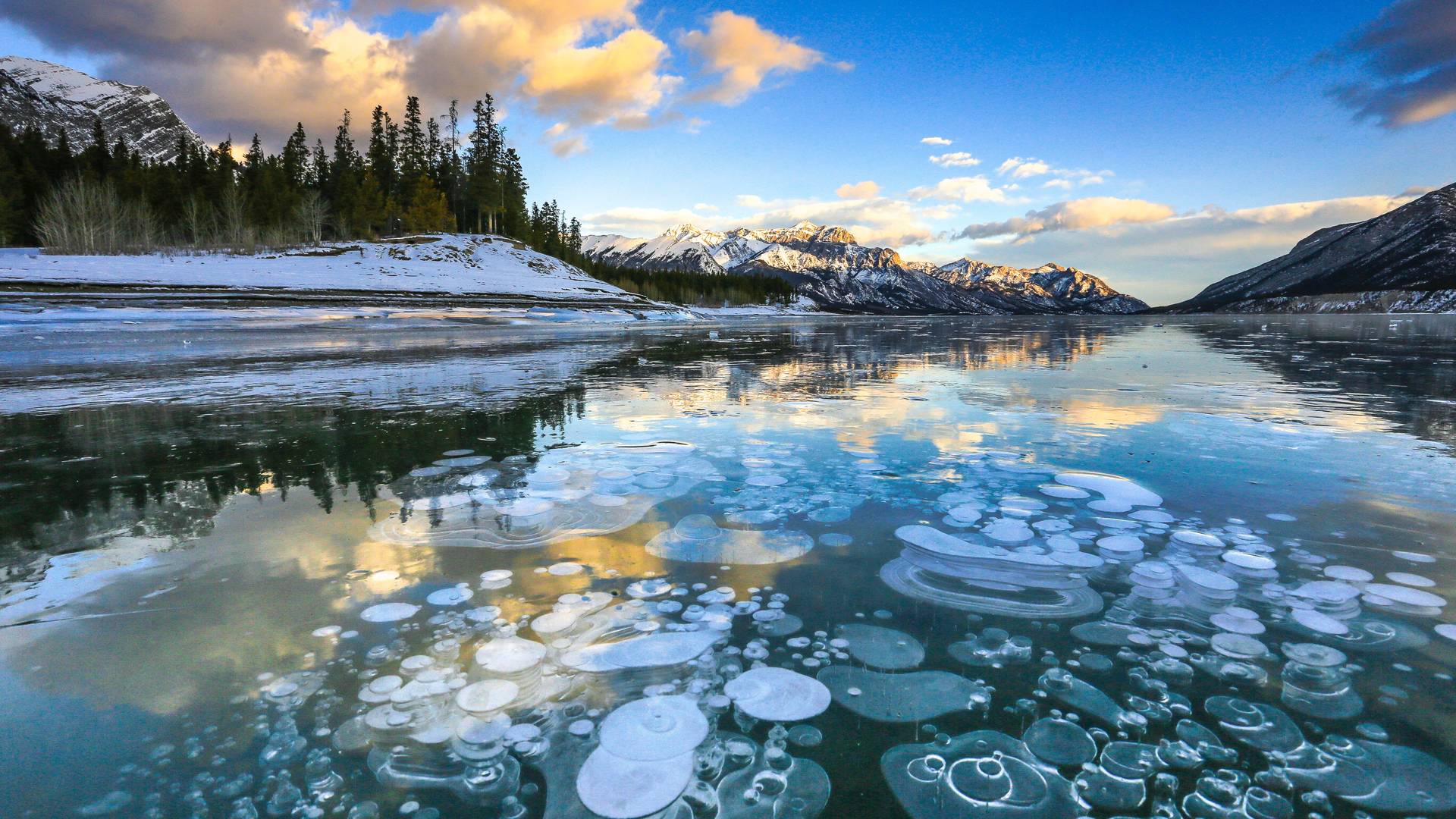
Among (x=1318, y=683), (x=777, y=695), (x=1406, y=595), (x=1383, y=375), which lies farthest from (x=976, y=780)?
(x=1383, y=375)

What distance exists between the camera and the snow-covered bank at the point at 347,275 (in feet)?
130

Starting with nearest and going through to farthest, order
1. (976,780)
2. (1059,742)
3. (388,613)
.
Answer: (976,780) → (1059,742) → (388,613)

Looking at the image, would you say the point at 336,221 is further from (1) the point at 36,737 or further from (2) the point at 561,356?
(1) the point at 36,737

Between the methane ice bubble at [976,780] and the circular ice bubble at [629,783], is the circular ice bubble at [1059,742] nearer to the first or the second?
the methane ice bubble at [976,780]

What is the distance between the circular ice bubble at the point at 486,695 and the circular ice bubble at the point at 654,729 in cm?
45

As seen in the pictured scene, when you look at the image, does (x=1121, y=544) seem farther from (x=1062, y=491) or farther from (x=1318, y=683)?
(x=1318, y=683)

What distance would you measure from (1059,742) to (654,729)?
1.45 metres

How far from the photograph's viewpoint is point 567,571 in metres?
3.58

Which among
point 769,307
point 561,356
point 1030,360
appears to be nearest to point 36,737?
point 561,356

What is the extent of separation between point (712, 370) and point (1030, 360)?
33.7 feet

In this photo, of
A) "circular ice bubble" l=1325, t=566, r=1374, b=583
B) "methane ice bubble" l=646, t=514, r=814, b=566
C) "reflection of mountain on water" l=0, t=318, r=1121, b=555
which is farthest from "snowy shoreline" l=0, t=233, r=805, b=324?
"circular ice bubble" l=1325, t=566, r=1374, b=583

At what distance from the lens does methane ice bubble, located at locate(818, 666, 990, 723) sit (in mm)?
2322

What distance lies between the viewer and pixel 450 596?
10.6 ft

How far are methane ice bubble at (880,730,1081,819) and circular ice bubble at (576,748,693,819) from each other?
0.70 meters
